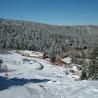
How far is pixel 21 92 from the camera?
15.3 m

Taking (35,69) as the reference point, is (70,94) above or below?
above

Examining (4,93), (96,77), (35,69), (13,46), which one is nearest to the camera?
(4,93)

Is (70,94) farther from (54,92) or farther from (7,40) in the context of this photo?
(7,40)

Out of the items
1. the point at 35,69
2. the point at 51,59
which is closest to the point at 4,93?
the point at 35,69

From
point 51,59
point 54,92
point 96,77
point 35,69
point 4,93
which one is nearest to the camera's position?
point 4,93

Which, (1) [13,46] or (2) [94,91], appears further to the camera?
(1) [13,46]

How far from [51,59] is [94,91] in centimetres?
7523

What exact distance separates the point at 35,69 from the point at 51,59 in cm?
2425

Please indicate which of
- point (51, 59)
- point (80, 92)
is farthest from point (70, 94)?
point (51, 59)

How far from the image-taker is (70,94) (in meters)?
16.0

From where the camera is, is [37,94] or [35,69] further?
[35,69]

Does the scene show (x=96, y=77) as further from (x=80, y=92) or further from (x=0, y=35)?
(x=0, y=35)

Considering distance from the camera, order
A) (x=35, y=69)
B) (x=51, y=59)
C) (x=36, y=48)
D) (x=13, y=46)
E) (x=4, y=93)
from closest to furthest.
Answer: (x=4, y=93), (x=35, y=69), (x=51, y=59), (x=13, y=46), (x=36, y=48)

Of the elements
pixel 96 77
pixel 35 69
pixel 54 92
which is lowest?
pixel 35 69
